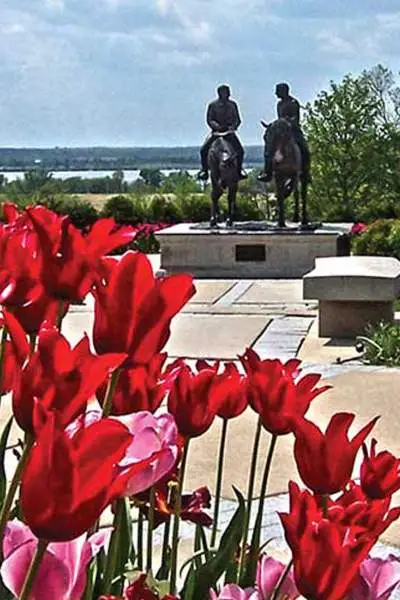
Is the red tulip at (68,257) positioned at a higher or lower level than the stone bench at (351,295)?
higher

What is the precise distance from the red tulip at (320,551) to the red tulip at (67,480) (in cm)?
26

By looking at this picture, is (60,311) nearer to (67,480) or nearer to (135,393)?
(135,393)

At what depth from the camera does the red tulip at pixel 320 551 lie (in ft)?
3.29

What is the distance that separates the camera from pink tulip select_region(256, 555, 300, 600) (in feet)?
4.03

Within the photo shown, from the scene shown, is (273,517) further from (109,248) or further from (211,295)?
(211,295)

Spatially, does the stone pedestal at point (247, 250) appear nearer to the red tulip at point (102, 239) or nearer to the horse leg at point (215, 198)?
the horse leg at point (215, 198)

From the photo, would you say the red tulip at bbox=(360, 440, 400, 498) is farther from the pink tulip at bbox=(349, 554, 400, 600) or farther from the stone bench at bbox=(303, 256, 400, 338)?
the stone bench at bbox=(303, 256, 400, 338)

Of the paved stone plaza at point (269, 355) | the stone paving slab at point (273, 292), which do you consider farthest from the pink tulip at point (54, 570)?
the stone paving slab at point (273, 292)

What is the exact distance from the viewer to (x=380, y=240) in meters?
15.3

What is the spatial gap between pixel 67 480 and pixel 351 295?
29.1ft

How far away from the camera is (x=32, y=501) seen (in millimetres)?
804

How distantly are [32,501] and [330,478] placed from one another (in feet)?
1.46

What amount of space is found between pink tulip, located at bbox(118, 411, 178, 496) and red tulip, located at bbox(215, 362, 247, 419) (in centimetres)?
18

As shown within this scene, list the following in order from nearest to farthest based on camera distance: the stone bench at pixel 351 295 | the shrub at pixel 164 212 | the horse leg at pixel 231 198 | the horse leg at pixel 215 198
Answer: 1. the stone bench at pixel 351 295
2. the horse leg at pixel 215 198
3. the horse leg at pixel 231 198
4. the shrub at pixel 164 212
